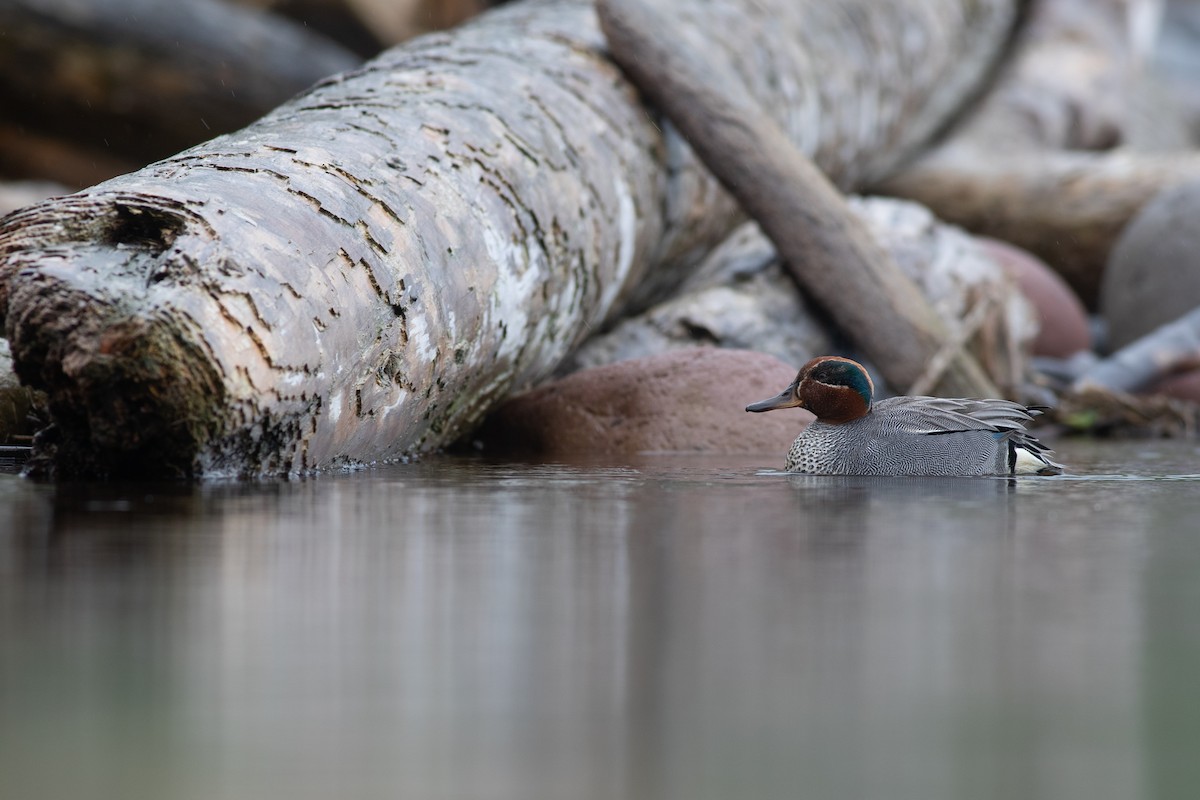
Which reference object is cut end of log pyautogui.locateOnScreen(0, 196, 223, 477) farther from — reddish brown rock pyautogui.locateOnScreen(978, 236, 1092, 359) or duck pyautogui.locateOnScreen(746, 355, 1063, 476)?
reddish brown rock pyautogui.locateOnScreen(978, 236, 1092, 359)

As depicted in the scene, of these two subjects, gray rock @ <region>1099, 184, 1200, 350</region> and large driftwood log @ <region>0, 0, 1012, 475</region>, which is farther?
gray rock @ <region>1099, 184, 1200, 350</region>

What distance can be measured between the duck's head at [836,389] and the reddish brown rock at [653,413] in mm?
1027

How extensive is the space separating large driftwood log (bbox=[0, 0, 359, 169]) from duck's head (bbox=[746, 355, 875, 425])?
21.5 ft

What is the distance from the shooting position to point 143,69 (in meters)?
9.90

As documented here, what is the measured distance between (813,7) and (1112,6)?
237 inches

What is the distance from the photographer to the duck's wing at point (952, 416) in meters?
4.60

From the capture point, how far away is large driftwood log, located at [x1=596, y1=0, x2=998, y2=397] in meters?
7.01

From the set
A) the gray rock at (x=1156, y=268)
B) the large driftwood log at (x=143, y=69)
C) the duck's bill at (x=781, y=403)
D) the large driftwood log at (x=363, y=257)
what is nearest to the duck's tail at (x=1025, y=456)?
the duck's bill at (x=781, y=403)

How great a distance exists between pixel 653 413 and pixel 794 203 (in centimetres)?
182

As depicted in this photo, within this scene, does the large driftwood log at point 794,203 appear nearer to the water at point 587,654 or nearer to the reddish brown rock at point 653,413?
the reddish brown rock at point 653,413

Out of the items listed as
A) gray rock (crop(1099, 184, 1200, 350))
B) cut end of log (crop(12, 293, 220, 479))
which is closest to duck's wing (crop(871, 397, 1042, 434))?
cut end of log (crop(12, 293, 220, 479))

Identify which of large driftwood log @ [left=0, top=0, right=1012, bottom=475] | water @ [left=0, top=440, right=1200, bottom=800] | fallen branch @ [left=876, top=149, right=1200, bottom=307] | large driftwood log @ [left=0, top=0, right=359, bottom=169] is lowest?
water @ [left=0, top=440, right=1200, bottom=800]

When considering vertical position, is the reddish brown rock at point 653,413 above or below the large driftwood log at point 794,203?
below

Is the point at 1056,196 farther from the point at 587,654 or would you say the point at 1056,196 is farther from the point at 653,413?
the point at 587,654
